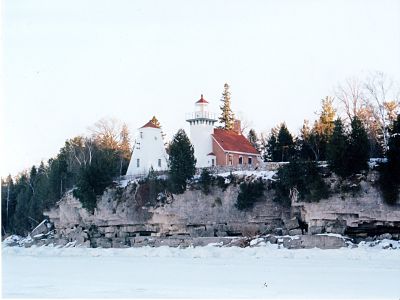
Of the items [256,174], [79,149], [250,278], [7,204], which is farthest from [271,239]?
[7,204]

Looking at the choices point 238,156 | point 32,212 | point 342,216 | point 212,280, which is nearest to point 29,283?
point 212,280

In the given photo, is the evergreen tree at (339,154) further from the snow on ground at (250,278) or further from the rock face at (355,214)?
the snow on ground at (250,278)

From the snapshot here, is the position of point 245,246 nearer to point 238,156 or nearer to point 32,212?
point 238,156

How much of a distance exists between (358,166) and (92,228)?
2162cm

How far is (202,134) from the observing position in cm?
4562

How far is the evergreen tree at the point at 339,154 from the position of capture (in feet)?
104

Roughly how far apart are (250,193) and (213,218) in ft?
11.2

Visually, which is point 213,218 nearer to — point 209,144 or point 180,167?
point 180,167

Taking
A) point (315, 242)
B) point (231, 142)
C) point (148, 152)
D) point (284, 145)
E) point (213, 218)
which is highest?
point (231, 142)

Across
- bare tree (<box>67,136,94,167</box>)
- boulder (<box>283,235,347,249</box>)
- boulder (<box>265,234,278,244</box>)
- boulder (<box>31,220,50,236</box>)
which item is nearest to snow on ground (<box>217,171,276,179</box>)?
boulder (<box>265,234,278,244</box>)

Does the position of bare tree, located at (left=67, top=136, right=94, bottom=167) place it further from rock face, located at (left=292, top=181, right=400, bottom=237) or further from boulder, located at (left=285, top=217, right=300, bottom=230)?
rock face, located at (left=292, top=181, right=400, bottom=237)

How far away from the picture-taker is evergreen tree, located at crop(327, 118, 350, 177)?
104ft

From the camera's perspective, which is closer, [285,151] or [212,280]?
[212,280]

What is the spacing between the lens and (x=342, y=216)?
1265 inches
